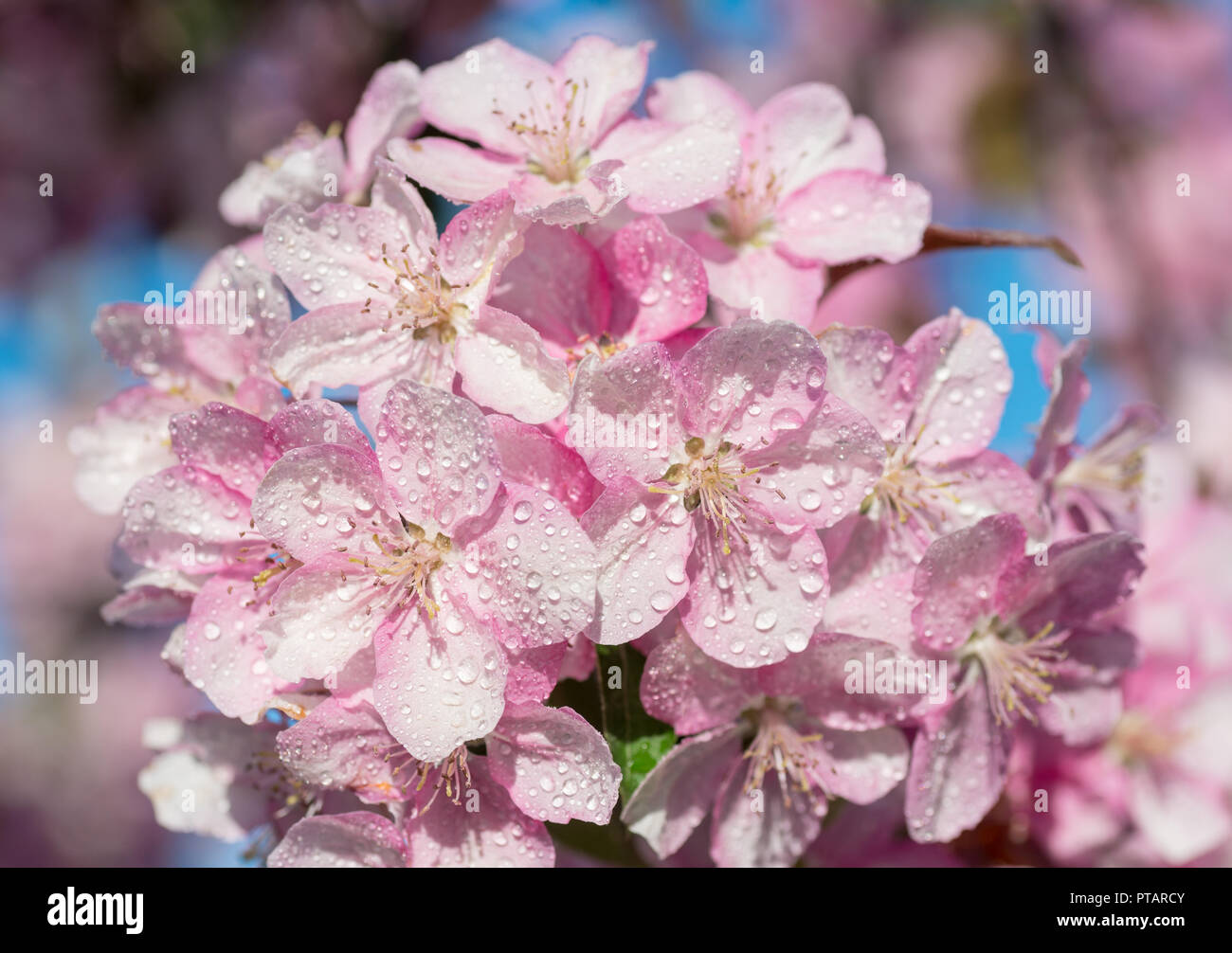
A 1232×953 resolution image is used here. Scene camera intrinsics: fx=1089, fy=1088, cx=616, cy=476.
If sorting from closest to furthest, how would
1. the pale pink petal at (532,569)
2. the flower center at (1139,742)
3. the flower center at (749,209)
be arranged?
1. the pale pink petal at (532,569)
2. the flower center at (749,209)
3. the flower center at (1139,742)

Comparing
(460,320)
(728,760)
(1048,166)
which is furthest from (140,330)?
(1048,166)

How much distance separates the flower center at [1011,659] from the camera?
4.15 ft

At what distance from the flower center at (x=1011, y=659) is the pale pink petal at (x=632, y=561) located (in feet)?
1.32

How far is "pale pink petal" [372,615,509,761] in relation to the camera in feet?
3.36

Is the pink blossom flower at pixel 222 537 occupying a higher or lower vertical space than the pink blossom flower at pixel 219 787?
higher

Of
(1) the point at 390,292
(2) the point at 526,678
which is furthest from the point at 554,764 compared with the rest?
(1) the point at 390,292

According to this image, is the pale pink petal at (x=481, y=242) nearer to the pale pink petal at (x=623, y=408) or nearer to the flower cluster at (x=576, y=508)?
the flower cluster at (x=576, y=508)

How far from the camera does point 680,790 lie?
3.95ft

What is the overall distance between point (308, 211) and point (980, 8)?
10.9 feet

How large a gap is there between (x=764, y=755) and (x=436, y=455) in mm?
505

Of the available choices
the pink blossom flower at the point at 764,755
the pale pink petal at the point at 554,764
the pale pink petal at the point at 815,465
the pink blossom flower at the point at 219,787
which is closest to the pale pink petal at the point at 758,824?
the pink blossom flower at the point at 764,755

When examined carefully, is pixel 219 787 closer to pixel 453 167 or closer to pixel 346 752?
pixel 346 752

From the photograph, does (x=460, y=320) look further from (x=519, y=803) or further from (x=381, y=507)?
(x=519, y=803)

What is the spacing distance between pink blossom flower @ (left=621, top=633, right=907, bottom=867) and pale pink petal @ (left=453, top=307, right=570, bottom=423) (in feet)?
1.01
